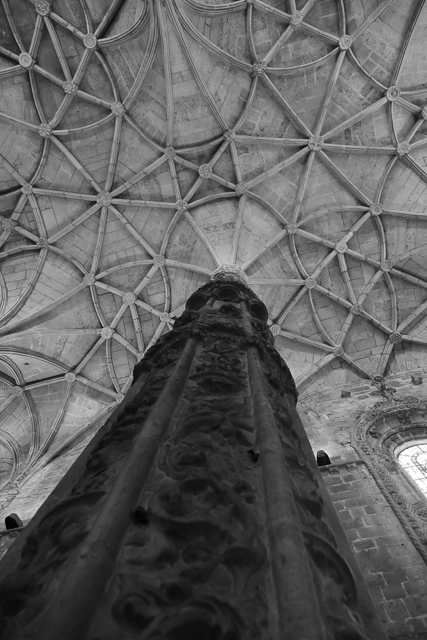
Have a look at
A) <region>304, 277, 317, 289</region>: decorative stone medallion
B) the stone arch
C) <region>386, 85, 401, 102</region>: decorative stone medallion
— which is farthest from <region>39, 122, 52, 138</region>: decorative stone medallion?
the stone arch

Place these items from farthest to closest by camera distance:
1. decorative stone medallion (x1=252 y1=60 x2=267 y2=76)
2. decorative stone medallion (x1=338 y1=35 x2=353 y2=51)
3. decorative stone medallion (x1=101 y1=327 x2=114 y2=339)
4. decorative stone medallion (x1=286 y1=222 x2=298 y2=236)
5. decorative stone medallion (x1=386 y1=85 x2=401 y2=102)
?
1. decorative stone medallion (x1=101 y1=327 x2=114 y2=339)
2. decorative stone medallion (x1=286 y1=222 x2=298 y2=236)
3. decorative stone medallion (x1=386 y1=85 x2=401 y2=102)
4. decorative stone medallion (x1=252 y1=60 x2=267 y2=76)
5. decorative stone medallion (x1=338 y1=35 x2=353 y2=51)

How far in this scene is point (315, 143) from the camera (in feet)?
48.9

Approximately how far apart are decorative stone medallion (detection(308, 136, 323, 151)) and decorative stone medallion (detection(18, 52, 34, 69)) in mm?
9555

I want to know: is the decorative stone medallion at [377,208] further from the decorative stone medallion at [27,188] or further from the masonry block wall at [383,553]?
the decorative stone medallion at [27,188]

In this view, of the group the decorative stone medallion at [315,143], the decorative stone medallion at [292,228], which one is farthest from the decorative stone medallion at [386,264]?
the decorative stone medallion at [315,143]

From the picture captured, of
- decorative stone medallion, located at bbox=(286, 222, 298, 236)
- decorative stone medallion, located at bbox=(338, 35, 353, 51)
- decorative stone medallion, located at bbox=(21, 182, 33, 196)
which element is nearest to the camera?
decorative stone medallion, located at bbox=(338, 35, 353, 51)

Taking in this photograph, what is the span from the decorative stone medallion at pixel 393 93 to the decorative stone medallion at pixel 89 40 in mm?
9705

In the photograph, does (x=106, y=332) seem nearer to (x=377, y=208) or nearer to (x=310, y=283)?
(x=310, y=283)

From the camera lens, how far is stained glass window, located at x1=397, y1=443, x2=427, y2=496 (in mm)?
8608

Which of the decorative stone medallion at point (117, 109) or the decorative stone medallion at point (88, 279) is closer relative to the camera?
the decorative stone medallion at point (117, 109)

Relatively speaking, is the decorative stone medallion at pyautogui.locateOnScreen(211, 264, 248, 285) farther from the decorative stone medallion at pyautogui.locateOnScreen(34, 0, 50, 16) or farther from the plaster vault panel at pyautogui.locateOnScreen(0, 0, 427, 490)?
the decorative stone medallion at pyautogui.locateOnScreen(34, 0, 50, 16)

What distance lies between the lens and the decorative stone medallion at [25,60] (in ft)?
44.1

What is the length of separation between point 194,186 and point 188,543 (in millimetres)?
14992

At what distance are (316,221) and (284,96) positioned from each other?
4487 millimetres
